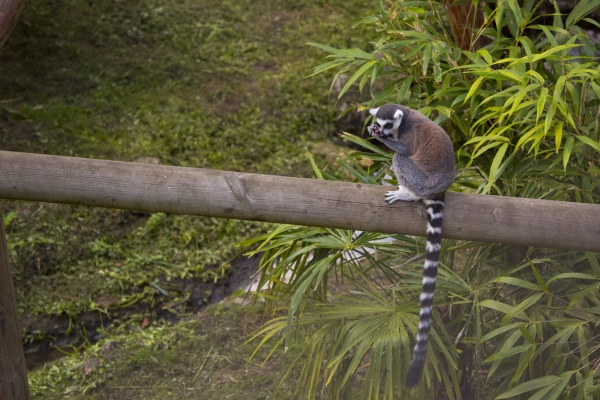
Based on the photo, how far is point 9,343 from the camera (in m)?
2.18

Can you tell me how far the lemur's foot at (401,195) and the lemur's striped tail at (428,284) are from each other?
0.22 ft

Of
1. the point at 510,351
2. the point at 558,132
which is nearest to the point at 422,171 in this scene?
the point at 558,132

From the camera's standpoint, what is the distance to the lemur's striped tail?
1.87 m

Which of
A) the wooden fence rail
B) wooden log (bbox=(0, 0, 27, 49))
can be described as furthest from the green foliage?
wooden log (bbox=(0, 0, 27, 49))

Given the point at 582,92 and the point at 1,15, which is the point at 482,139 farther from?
the point at 1,15

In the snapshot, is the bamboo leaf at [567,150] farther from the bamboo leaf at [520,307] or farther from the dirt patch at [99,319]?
the dirt patch at [99,319]

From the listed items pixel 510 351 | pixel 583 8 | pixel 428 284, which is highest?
pixel 583 8

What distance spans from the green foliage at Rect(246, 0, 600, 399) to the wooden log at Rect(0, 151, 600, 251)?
35cm

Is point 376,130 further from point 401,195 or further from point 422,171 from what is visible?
point 401,195

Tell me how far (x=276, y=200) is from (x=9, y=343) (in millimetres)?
1152

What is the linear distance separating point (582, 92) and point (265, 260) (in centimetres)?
145

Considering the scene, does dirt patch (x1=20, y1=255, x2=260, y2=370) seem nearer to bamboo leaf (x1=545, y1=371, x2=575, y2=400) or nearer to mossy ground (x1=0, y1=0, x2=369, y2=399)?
mossy ground (x1=0, y1=0, x2=369, y2=399)

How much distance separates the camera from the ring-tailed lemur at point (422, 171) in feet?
6.28

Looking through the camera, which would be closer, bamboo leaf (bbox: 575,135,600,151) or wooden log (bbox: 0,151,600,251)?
wooden log (bbox: 0,151,600,251)
